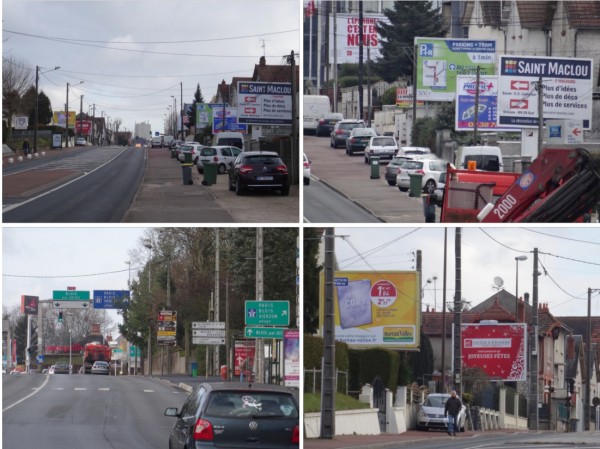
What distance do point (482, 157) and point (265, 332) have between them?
11632 mm

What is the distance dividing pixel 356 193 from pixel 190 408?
10569 mm

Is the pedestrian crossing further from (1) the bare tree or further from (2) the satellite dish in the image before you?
(2) the satellite dish

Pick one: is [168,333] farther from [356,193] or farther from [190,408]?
[190,408]

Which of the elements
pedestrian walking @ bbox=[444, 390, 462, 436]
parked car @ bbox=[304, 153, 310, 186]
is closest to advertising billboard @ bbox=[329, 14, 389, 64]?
parked car @ bbox=[304, 153, 310, 186]

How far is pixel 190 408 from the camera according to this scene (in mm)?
11430

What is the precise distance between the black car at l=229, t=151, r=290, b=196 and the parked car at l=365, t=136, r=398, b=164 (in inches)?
180

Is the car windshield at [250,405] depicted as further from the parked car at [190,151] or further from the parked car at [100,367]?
the parked car at [100,367]

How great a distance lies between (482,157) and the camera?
27.7 meters

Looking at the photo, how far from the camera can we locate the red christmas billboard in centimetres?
3067

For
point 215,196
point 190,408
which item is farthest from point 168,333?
point 190,408

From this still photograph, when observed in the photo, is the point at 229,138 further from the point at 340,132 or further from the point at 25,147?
the point at 340,132

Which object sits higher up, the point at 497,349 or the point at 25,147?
the point at 25,147

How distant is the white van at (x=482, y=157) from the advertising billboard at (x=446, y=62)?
4.89 ft

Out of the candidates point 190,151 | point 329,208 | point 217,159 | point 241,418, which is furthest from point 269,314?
point 190,151
